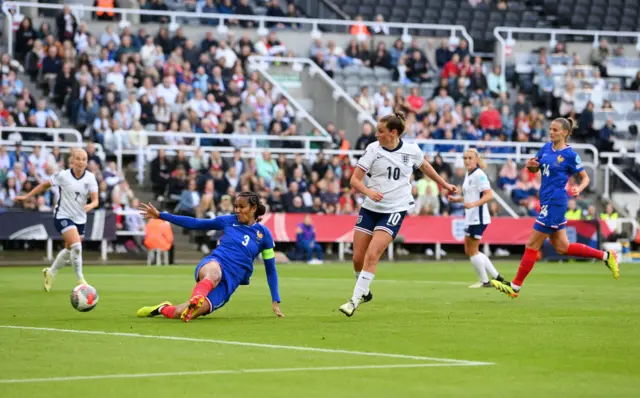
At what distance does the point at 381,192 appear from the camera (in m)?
15.6

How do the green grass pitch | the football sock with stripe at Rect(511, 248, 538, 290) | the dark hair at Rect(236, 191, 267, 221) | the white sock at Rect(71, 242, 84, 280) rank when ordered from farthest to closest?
the white sock at Rect(71, 242, 84, 280)
the football sock with stripe at Rect(511, 248, 538, 290)
the dark hair at Rect(236, 191, 267, 221)
the green grass pitch

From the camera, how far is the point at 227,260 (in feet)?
46.7

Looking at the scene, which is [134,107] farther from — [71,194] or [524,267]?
[524,267]

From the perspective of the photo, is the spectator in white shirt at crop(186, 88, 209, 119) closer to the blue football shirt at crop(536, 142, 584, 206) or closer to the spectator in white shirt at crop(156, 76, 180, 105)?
the spectator in white shirt at crop(156, 76, 180, 105)

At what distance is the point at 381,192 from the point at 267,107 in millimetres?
23271

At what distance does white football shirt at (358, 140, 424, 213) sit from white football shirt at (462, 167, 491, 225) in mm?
6108

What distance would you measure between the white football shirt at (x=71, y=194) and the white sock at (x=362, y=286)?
750 cm

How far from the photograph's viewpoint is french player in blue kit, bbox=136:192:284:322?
1390 cm

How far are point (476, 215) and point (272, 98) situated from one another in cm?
1824

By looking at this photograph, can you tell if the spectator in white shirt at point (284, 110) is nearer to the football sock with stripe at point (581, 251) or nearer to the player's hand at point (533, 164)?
the football sock with stripe at point (581, 251)

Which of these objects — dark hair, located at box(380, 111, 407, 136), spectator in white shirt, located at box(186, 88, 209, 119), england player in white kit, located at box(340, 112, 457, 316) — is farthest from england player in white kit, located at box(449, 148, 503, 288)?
spectator in white shirt, located at box(186, 88, 209, 119)

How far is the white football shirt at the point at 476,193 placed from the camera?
Answer: 70.8 feet

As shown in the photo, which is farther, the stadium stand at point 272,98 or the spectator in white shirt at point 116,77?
the spectator in white shirt at point 116,77

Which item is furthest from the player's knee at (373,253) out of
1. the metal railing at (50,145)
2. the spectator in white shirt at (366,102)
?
the spectator in white shirt at (366,102)
